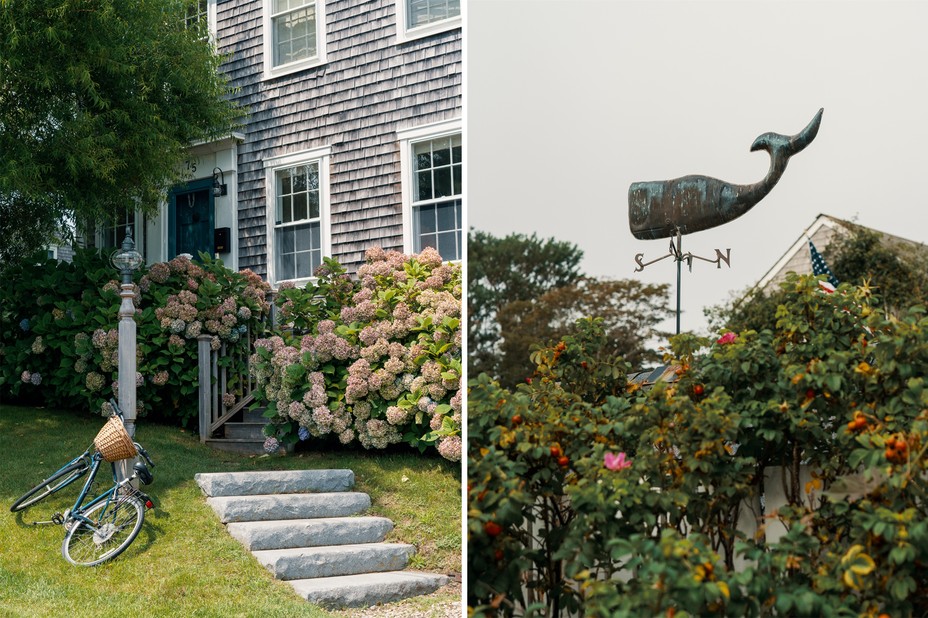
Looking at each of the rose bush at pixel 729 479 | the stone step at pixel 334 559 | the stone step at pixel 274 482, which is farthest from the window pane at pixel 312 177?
the rose bush at pixel 729 479

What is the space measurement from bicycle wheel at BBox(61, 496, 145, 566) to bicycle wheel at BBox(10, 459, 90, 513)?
15.8 inches

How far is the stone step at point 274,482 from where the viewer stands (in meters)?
5.53

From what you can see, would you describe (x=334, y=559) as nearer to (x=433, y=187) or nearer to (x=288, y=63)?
(x=433, y=187)

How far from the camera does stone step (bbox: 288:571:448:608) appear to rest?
455 cm

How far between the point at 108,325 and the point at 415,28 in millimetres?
3406

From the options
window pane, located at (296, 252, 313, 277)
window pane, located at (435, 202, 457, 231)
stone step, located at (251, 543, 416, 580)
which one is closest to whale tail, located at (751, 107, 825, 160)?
stone step, located at (251, 543, 416, 580)

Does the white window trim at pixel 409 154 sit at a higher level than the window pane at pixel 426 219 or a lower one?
higher

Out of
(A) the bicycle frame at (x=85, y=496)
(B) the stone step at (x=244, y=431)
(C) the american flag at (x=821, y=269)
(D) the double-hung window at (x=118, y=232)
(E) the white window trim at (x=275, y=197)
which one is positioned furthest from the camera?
(D) the double-hung window at (x=118, y=232)

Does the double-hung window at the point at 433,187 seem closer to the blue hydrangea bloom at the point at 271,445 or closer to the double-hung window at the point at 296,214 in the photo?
the double-hung window at the point at 296,214

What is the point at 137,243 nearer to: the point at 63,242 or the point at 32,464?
the point at 63,242

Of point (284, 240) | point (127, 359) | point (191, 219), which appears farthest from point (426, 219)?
point (127, 359)

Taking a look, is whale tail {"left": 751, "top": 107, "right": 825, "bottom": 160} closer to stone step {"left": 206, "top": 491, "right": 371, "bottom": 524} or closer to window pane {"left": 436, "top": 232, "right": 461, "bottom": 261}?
stone step {"left": 206, "top": 491, "right": 371, "bottom": 524}

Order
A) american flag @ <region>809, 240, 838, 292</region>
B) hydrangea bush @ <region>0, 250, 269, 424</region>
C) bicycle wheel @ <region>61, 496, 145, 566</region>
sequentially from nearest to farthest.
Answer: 1. american flag @ <region>809, 240, 838, 292</region>
2. bicycle wheel @ <region>61, 496, 145, 566</region>
3. hydrangea bush @ <region>0, 250, 269, 424</region>

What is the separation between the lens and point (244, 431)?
717 cm
